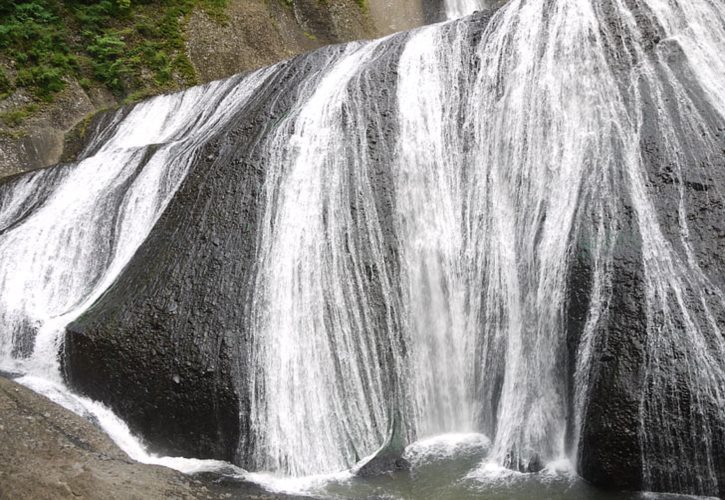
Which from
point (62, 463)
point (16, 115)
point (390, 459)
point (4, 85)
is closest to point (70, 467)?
point (62, 463)

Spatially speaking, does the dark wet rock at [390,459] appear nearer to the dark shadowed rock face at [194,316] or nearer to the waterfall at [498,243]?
the waterfall at [498,243]

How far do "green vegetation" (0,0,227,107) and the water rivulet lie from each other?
253 inches

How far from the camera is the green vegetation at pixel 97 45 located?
44.4 feet

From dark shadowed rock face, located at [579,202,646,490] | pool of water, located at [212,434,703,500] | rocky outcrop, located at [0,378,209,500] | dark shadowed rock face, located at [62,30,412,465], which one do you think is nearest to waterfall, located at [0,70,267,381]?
dark shadowed rock face, located at [62,30,412,465]

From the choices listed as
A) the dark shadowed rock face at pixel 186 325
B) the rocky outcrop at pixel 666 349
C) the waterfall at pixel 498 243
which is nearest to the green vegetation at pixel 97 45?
the dark shadowed rock face at pixel 186 325

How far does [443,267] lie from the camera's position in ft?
23.8

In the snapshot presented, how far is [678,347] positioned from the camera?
5.46m

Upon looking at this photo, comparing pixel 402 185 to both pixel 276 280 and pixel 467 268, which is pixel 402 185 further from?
pixel 276 280

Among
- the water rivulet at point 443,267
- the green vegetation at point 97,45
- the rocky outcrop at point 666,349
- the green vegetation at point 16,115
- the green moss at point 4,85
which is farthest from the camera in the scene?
the green vegetation at point 97,45

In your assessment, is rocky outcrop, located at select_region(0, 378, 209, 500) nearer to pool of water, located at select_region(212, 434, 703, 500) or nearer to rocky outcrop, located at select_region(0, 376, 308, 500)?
rocky outcrop, located at select_region(0, 376, 308, 500)

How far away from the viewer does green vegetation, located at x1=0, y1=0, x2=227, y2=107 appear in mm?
13539

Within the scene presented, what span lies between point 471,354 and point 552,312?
3.68 ft

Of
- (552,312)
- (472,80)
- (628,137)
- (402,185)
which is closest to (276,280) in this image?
(402,185)

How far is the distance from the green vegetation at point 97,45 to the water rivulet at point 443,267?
6425 millimetres
